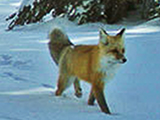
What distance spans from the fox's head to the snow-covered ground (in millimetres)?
588

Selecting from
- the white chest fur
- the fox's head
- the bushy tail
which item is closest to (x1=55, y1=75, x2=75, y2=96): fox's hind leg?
the bushy tail

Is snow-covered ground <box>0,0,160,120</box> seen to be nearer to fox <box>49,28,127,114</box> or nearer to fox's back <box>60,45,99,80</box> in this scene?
fox <box>49,28,127,114</box>

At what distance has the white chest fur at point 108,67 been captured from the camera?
3.76 meters

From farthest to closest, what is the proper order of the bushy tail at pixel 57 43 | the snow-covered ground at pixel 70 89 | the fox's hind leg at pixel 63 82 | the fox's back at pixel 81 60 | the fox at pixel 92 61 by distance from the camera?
the bushy tail at pixel 57 43 → the fox's hind leg at pixel 63 82 → the fox's back at pixel 81 60 → the fox at pixel 92 61 → the snow-covered ground at pixel 70 89

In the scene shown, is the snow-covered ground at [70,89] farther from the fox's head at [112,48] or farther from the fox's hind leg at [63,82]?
the fox's head at [112,48]

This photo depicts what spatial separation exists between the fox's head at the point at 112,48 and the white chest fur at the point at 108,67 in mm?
16

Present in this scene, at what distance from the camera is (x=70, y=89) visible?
5.17 metres

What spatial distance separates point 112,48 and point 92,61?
368 mm

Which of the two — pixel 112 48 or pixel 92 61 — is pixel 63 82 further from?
pixel 112 48

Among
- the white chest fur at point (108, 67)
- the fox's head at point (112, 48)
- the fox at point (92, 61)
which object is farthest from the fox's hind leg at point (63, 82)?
the fox's head at point (112, 48)

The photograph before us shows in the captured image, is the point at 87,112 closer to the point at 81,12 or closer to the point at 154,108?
the point at 154,108

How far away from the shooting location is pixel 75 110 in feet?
12.5

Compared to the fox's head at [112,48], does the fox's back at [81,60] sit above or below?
below

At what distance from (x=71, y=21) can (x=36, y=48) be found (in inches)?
187
